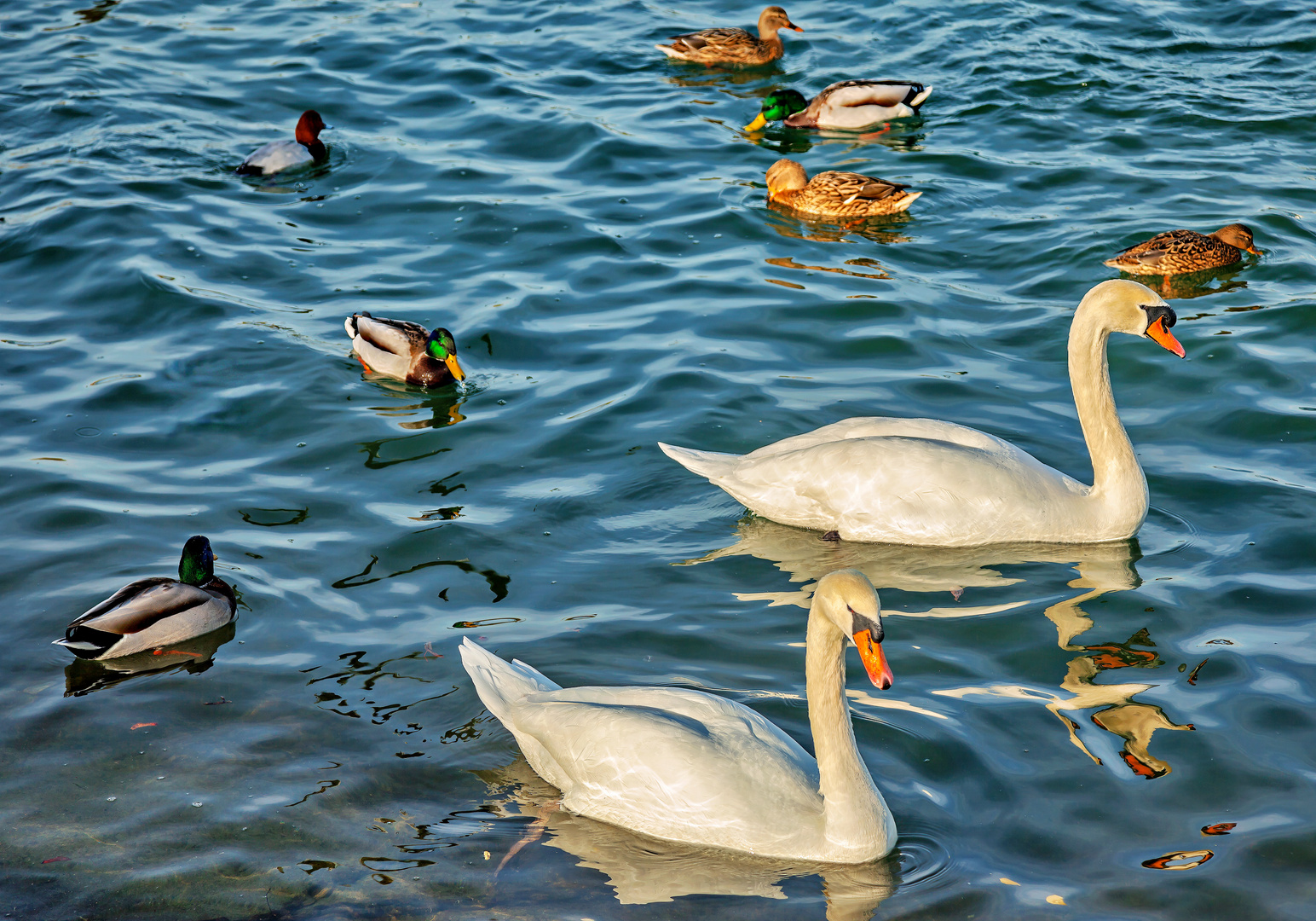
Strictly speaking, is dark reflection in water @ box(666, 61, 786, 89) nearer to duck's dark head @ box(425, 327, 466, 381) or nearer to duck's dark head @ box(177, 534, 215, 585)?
duck's dark head @ box(425, 327, 466, 381)

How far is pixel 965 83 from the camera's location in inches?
622

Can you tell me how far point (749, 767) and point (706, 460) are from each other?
3057 millimetres

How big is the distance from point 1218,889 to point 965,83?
41.1 feet

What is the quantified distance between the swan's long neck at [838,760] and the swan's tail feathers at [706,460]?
2.76 metres

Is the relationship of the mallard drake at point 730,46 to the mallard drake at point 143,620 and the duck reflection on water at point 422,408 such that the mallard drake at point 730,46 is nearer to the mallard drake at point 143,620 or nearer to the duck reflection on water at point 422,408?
the duck reflection on water at point 422,408

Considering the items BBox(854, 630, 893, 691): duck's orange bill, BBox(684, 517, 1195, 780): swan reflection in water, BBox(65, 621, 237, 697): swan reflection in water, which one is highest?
BBox(854, 630, 893, 691): duck's orange bill

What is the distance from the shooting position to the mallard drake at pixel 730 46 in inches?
668

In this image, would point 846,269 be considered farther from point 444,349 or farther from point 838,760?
point 838,760

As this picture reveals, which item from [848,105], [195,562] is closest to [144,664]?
[195,562]

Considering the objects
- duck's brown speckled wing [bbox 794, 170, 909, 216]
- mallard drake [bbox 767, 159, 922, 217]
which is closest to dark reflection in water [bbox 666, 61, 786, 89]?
mallard drake [bbox 767, 159, 922, 217]

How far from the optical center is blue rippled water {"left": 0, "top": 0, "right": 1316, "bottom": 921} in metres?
5.32

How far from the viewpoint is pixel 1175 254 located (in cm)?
1082

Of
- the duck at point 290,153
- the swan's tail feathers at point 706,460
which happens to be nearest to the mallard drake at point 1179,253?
the swan's tail feathers at point 706,460

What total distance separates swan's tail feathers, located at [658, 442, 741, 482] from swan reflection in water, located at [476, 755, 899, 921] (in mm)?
2814
